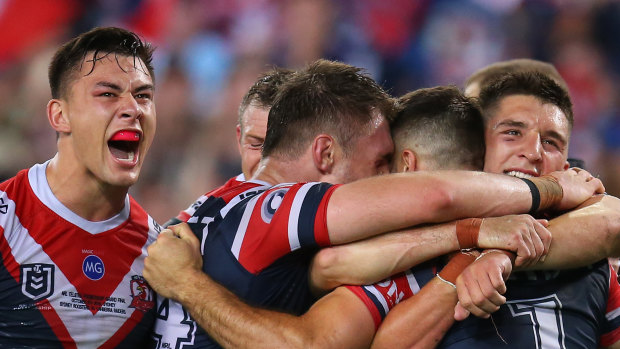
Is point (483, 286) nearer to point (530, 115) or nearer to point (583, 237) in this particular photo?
point (583, 237)

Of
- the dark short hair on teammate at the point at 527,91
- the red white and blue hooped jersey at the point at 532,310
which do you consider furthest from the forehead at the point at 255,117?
the red white and blue hooped jersey at the point at 532,310

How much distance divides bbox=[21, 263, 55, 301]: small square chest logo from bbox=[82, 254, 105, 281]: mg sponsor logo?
0.16m

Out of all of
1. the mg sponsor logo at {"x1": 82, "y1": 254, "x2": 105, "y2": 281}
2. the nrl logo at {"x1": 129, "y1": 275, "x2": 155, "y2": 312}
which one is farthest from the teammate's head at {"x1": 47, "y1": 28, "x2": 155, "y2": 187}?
the nrl logo at {"x1": 129, "y1": 275, "x2": 155, "y2": 312}

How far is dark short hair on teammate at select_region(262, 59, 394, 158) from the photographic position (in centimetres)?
353

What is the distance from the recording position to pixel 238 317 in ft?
9.75

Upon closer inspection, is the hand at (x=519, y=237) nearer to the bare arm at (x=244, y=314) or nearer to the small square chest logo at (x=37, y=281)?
the bare arm at (x=244, y=314)

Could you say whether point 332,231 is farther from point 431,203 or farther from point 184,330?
point 184,330

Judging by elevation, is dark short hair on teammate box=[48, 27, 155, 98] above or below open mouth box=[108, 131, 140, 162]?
above

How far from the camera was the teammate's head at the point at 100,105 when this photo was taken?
3631 millimetres

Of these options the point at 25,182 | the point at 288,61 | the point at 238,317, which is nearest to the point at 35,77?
the point at 288,61

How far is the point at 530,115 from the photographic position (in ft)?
11.6

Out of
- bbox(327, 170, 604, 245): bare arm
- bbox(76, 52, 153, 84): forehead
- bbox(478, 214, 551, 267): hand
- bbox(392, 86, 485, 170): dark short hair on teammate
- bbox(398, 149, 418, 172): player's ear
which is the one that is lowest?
bbox(478, 214, 551, 267): hand

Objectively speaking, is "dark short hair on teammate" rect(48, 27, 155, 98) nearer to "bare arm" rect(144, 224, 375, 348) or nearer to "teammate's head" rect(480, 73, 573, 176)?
"bare arm" rect(144, 224, 375, 348)

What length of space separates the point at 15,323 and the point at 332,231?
59.7 inches
